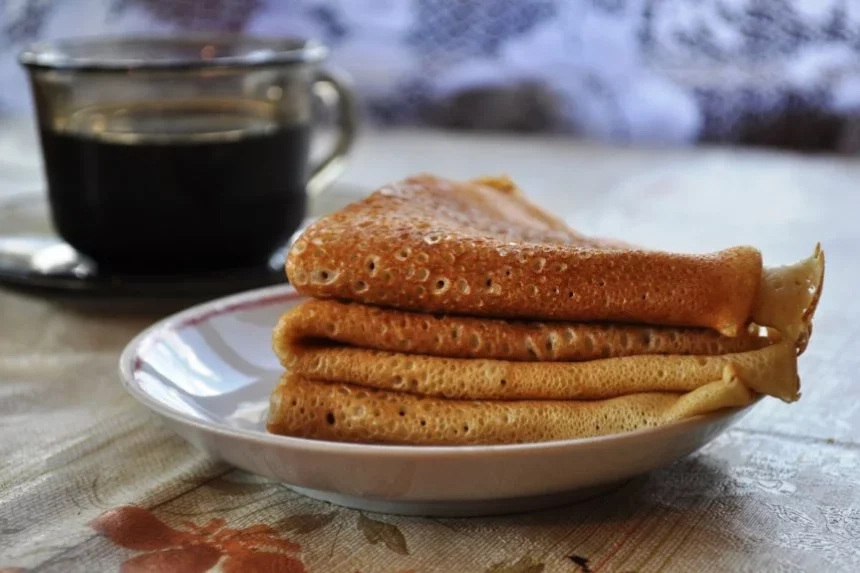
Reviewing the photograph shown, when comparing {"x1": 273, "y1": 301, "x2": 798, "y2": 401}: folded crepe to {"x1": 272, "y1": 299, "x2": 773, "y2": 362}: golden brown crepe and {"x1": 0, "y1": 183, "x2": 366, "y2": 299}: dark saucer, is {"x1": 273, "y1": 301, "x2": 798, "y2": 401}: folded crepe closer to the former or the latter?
{"x1": 272, "y1": 299, "x2": 773, "y2": 362}: golden brown crepe

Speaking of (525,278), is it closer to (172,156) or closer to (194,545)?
(194,545)

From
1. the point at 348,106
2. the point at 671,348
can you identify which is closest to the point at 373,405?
the point at 671,348

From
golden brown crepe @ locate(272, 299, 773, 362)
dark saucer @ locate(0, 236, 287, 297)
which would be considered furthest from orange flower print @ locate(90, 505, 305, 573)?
dark saucer @ locate(0, 236, 287, 297)

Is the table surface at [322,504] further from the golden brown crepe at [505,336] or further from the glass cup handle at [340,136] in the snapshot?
the glass cup handle at [340,136]

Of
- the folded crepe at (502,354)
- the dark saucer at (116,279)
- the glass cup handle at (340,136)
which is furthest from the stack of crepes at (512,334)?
the glass cup handle at (340,136)

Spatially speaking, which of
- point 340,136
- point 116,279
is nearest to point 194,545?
point 116,279

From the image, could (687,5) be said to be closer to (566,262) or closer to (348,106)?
(348,106)
